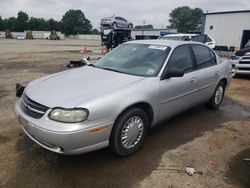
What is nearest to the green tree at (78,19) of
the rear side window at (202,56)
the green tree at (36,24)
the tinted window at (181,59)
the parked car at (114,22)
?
the green tree at (36,24)

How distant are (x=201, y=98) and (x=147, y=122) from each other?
1.67 m

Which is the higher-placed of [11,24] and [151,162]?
[11,24]

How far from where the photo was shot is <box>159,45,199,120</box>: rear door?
12.0 ft

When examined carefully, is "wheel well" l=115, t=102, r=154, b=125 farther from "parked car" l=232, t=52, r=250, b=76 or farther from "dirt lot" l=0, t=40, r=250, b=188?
"parked car" l=232, t=52, r=250, b=76

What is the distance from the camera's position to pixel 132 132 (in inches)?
Result: 129

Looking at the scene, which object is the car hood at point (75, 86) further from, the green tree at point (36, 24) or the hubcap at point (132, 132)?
the green tree at point (36, 24)

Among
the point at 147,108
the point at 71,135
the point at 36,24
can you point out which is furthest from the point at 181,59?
the point at 36,24

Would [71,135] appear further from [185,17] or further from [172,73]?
[185,17]

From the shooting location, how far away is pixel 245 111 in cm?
548

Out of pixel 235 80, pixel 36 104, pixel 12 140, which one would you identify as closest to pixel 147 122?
pixel 36 104

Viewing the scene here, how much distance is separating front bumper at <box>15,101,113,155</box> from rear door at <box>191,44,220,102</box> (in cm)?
232

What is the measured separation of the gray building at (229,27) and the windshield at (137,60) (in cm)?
1663

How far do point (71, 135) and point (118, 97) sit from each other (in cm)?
75

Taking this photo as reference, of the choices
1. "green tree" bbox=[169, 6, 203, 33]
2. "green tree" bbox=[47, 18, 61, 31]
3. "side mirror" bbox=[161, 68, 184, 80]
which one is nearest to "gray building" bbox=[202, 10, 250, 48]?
"side mirror" bbox=[161, 68, 184, 80]
